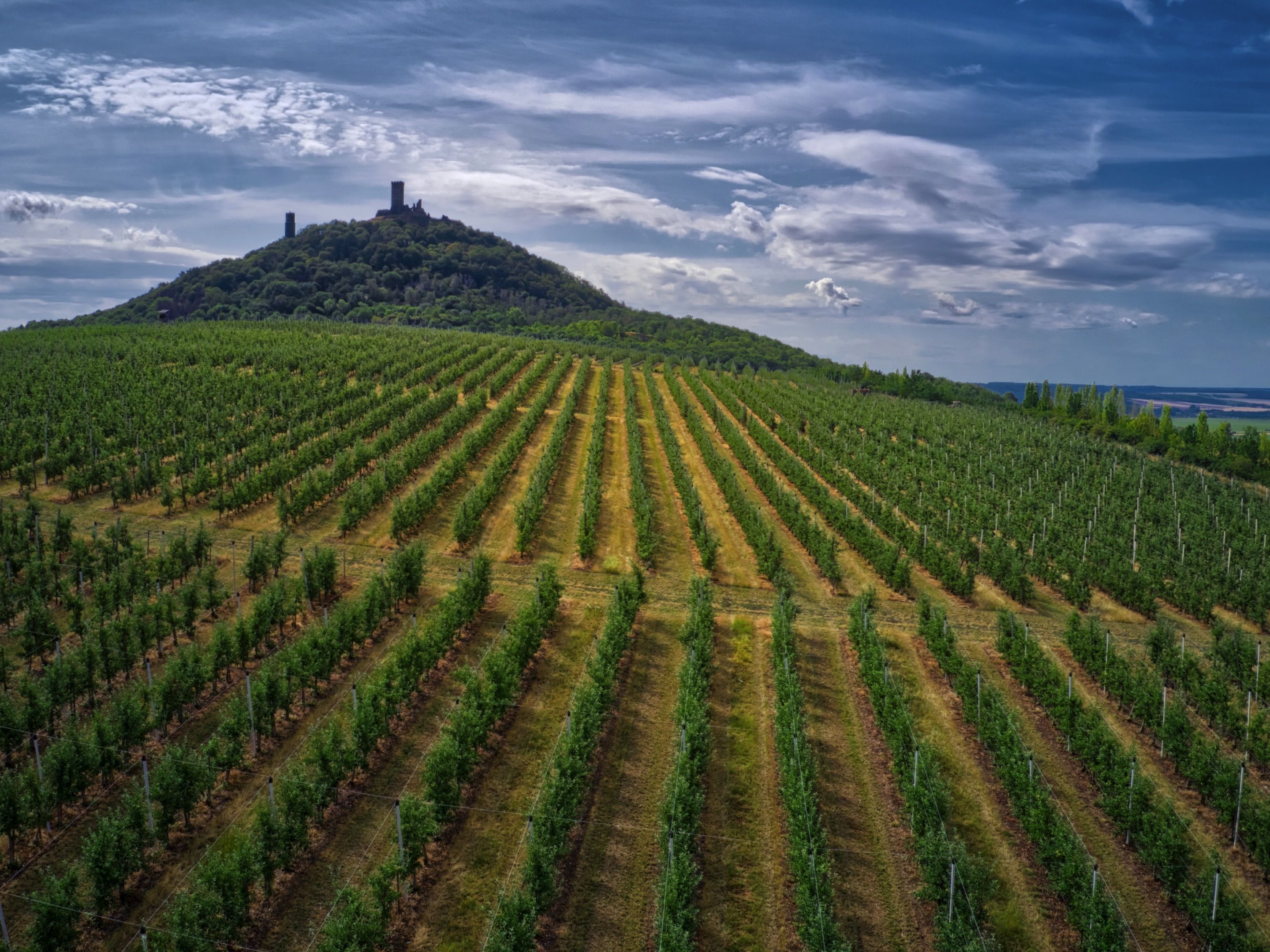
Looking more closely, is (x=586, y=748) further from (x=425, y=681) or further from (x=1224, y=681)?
(x=1224, y=681)

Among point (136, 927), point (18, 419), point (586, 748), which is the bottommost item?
point (136, 927)

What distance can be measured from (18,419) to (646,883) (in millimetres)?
49988

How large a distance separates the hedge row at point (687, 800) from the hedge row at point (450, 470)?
1578 cm

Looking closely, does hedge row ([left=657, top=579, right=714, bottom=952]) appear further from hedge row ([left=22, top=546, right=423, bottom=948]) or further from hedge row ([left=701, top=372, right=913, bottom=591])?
hedge row ([left=701, top=372, right=913, bottom=591])

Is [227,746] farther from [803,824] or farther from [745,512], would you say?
[745,512]

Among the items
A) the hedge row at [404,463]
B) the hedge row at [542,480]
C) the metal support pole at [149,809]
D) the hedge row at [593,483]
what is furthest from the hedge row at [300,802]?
the hedge row at [404,463]

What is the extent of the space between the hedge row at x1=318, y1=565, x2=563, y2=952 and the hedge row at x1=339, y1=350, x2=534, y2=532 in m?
14.0

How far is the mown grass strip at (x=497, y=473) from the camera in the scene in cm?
3712

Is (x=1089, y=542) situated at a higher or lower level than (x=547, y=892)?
higher

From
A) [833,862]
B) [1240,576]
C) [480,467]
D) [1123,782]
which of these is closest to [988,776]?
[1123,782]

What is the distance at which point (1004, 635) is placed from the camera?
28.3 m

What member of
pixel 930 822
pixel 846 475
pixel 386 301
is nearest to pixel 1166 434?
pixel 846 475

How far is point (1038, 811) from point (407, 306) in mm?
156129

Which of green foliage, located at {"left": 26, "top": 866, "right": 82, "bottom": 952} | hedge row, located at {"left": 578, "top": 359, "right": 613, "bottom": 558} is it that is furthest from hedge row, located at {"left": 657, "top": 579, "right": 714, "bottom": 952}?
hedge row, located at {"left": 578, "top": 359, "right": 613, "bottom": 558}
